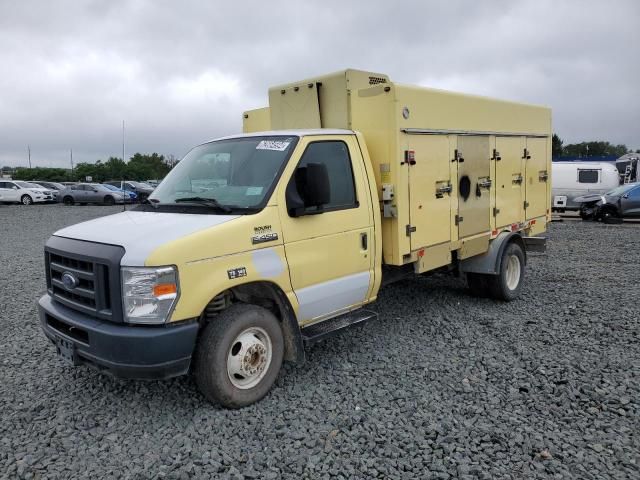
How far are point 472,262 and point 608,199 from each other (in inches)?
555

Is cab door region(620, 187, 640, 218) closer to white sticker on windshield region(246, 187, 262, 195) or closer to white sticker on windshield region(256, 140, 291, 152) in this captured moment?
white sticker on windshield region(256, 140, 291, 152)

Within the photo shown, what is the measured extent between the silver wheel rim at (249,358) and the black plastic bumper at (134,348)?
15.9 inches

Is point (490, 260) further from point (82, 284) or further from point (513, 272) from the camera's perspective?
point (82, 284)

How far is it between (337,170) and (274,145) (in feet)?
2.16

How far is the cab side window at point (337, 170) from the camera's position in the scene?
4770 mm

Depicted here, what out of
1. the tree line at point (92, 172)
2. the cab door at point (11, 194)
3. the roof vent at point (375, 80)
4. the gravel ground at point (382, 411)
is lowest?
the gravel ground at point (382, 411)

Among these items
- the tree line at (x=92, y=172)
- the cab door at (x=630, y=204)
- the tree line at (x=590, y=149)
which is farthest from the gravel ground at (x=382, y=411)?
the tree line at (x=590, y=149)

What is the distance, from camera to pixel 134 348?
3596 millimetres

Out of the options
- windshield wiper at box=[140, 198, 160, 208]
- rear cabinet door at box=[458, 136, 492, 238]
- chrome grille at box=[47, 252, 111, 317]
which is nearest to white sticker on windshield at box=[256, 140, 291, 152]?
windshield wiper at box=[140, 198, 160, 208]

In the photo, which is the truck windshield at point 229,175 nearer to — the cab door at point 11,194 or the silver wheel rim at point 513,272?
the silver wheel rim at point 513,272

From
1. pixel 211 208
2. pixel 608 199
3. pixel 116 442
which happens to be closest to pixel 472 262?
pixel 211 208

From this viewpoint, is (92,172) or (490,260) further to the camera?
(92,172)

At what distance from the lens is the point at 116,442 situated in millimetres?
3742

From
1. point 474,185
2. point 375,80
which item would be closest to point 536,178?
point 474,185
